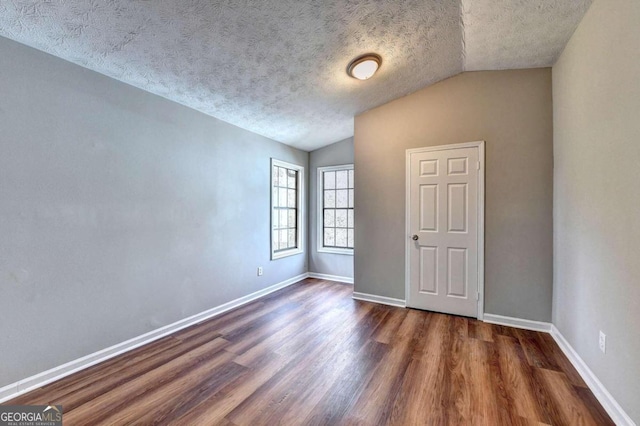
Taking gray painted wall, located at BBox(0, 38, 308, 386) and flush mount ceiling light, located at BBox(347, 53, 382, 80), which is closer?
gray painted wall, located at BBox(0, 38, 308, 386)

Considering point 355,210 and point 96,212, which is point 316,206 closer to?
point 355,210

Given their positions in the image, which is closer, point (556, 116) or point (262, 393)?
point (262, 393)

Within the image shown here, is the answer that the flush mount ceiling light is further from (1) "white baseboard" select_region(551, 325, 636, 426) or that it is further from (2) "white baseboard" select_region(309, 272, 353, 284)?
(2) "white baseboard" select_region(309, 272, 353, 284)

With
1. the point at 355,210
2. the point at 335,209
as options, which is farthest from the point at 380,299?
the point at 335,209

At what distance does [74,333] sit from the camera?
2.08m

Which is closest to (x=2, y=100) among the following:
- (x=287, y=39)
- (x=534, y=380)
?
(x=287, y=39)

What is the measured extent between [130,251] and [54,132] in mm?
1072

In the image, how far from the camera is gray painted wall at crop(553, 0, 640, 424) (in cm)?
149

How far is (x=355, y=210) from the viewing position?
149 inches

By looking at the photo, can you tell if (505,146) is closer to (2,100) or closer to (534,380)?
(534,380)

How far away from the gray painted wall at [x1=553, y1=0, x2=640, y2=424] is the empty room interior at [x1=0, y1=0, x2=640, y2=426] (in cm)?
2

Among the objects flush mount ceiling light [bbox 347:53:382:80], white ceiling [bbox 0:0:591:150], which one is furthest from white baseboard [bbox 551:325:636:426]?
flush mount ceiling light [bbox 347:53:382:80]

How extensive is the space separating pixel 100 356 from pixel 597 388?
12.2 feet

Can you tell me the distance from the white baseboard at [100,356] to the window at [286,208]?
1.22 metres
